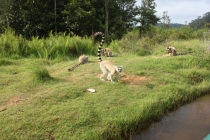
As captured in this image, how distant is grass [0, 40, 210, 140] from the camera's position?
3.78 metres

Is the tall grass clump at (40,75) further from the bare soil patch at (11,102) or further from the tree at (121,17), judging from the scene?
the tree at (121,17)

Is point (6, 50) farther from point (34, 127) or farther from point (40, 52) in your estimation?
point (34, 127)

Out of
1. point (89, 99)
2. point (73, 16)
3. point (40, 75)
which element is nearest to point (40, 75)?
point (40, 75)

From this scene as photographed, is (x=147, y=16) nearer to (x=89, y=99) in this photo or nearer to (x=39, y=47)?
(x=39, y=47)

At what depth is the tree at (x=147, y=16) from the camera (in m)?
19.5

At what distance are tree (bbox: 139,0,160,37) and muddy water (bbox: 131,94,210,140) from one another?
15.1m

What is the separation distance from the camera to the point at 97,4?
19031mm

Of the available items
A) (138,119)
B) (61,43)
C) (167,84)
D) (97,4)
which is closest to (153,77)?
(167,84)

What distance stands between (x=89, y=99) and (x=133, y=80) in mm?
1936

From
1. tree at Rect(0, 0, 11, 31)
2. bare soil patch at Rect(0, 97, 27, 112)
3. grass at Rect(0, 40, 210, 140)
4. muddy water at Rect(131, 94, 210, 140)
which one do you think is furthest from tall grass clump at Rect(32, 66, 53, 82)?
tree at Rect(0, 0, 11, 31)

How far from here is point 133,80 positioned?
6.29 metres

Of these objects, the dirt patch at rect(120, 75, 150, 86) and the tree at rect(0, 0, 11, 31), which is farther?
the tree at rect(0, 0, 11, 31)

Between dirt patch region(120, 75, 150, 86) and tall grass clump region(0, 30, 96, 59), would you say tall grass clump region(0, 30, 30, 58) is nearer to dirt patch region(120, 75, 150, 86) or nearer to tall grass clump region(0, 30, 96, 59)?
tall grass clump region(0, 30, 96, 59)

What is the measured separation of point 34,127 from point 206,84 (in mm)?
5424
